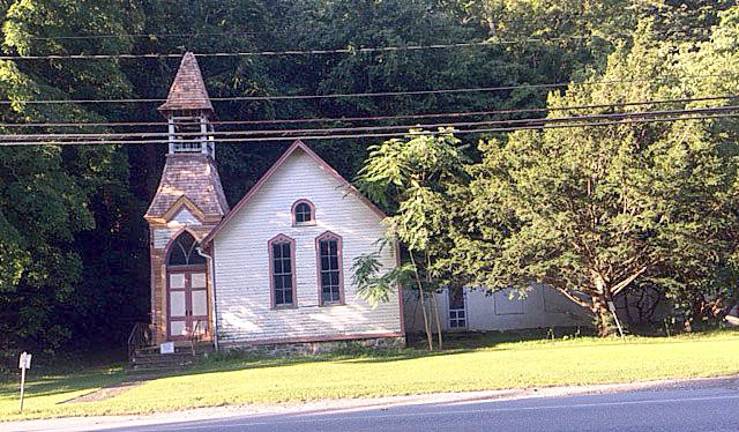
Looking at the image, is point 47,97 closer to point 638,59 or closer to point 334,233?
point 334,233

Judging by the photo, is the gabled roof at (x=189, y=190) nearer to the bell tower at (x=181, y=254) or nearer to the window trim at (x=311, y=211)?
the bell tower at (x=181, y=254)

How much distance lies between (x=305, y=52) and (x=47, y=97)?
14.4 metres

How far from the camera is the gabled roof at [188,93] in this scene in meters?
27.1

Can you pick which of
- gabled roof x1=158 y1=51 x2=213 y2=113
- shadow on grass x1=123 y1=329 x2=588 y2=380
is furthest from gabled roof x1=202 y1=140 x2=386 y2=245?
gabled roof x1=158 y1=51 x2=213 y2=113

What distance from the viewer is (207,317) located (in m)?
25.8

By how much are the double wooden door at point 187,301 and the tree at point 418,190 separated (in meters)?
6.09

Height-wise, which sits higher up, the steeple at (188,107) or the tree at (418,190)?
the steeple at (188,107)

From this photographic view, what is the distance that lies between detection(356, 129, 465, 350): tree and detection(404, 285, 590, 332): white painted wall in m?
5.59

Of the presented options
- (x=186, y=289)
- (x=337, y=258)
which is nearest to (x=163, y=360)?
(x=186, y=289)

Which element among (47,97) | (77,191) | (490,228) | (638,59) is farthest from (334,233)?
(638,59)

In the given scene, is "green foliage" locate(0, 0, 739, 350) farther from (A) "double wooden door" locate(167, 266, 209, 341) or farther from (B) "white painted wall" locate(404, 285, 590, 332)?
(B) "white painted wall" locate(404, 285, 590, 332)

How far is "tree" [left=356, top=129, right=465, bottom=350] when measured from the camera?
77.4 feet

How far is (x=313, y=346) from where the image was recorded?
965 inches

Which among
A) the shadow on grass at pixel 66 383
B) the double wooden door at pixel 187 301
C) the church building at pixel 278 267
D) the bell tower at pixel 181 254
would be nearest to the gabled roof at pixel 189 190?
the bell tower at pixel 181 254
